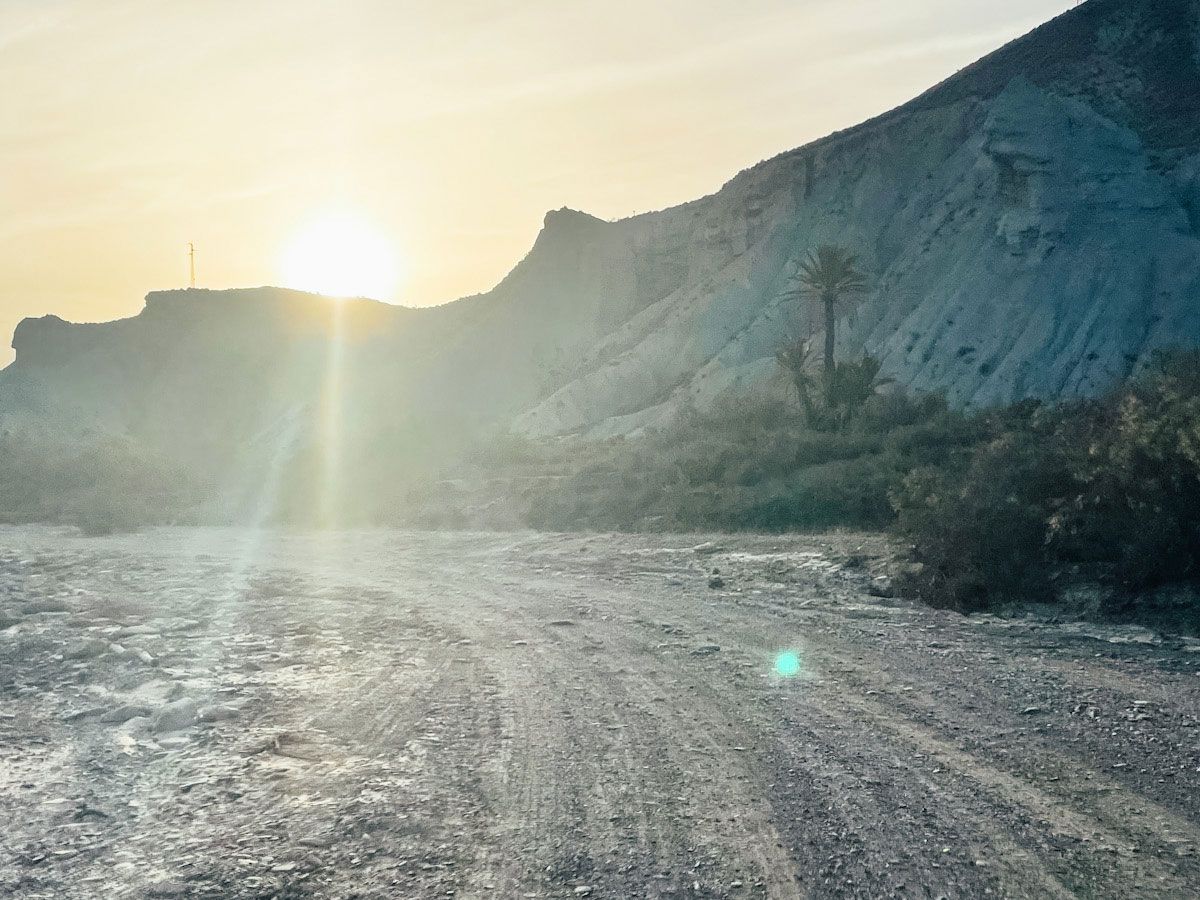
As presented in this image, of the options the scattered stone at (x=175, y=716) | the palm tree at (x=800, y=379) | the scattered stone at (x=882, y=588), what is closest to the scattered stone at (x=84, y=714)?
the scattered stone at (x=175, y=716)

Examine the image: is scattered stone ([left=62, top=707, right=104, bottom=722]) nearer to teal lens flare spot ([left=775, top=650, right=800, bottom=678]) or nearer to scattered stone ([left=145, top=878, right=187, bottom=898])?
scattered stone ([left=145, top=878, right=187, bottom=898])

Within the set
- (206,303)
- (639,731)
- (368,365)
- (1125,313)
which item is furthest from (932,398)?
(206,303)

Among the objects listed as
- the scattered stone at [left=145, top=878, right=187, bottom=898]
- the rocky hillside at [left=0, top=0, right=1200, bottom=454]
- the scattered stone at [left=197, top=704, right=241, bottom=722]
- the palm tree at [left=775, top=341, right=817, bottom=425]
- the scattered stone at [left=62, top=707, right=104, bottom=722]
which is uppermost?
the rocky hillside at [left=0, top=0, right=1200, bottom=454]

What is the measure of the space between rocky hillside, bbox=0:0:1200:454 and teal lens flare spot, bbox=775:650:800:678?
26.3m

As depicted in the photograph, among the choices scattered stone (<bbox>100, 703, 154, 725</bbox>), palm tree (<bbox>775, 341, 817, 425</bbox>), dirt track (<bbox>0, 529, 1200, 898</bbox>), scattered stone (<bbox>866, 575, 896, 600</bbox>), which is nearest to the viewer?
dirt track (<bbox>0, 529, 1200, 898</bbox>)

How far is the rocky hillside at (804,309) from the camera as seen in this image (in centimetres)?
4428

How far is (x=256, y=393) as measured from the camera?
88875 mm

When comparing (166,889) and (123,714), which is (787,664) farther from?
(166,889)

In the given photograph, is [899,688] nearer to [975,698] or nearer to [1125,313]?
[975,698]

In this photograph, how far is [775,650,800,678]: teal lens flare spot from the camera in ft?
30.3

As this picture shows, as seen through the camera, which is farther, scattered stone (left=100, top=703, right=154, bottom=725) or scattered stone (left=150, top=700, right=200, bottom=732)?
scattered stone (left=100, top=703, right=154, bottom=725)

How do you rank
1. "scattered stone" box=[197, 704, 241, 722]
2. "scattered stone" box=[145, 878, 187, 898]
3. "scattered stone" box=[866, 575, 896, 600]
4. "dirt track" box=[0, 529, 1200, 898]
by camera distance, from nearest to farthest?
"scattered stone" box=[145, 878, 187, 898] → "dirt track" box=[0, 529, 1200, 898] → "scattered stone" box=[197, 704, 241, 722] → "scattered stone" box=[866, 575, 896, 600]

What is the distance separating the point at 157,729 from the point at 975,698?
20.7ft

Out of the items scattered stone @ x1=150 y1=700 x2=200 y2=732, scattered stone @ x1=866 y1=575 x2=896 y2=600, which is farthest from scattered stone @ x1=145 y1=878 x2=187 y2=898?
scattered stone @ x1=866 y1=575 x2=896 y2=600
